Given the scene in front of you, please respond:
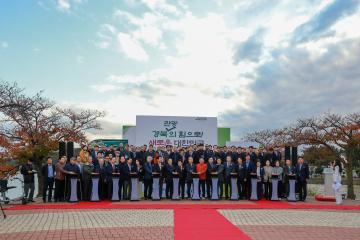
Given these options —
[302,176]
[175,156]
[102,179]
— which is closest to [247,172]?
[302,176]

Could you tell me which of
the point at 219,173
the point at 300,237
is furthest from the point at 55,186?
the point at 300,237

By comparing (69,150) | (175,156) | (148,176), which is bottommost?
(148,176)

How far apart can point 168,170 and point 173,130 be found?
4583 mm

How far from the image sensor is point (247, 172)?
17234 mm

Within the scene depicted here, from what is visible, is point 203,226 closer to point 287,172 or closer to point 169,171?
point 169,171

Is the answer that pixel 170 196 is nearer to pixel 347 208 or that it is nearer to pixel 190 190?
pixel 190 190

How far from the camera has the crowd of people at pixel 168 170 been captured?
16812 mm

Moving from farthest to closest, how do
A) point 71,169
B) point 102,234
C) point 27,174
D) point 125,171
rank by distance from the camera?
1. point 125,171
2. point 71,169
3. point 27,174
4. point 102,234

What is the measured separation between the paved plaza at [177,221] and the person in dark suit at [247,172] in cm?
213

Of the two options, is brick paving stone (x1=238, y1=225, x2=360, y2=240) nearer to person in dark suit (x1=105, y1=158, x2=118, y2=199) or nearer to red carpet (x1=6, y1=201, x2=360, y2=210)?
red carpet (x1=6, y1=201, x2=360, y2=210)

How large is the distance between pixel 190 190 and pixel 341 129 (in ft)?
31.8

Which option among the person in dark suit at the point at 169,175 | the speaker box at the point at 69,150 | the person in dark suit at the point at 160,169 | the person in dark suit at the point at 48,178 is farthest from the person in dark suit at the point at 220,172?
the person in dark suit at the point at 48,178

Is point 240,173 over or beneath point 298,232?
over

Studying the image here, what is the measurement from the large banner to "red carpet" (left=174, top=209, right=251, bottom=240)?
8.59m
